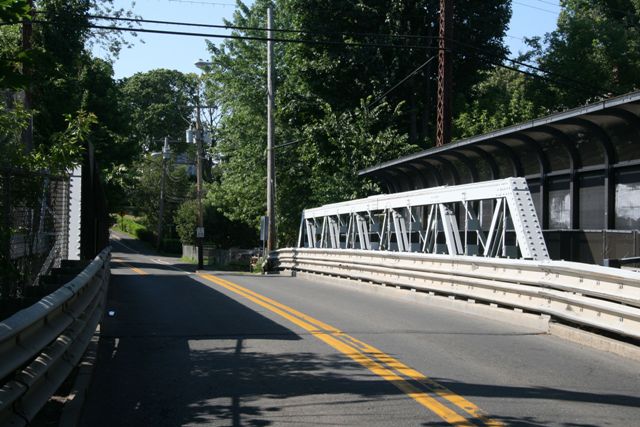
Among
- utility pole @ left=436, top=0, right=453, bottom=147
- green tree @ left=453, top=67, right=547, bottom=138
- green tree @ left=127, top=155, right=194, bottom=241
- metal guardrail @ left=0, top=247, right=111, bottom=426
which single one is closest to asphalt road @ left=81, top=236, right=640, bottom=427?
metal guardrail @ left=0, top=247, right=111, bottom=426

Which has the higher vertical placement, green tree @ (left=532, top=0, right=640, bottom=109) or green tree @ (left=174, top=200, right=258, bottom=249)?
green tree @ (left=532, top=0, right=640, bottom=109)

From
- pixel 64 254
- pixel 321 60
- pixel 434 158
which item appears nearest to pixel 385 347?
pixel 64 254

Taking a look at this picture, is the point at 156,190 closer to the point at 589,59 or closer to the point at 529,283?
the point at 589,59

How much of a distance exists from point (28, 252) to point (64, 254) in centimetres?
369

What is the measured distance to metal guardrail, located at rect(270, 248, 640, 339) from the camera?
843 centimetres

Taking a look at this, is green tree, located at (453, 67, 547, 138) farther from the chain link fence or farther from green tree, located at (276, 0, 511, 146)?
the chain link fence

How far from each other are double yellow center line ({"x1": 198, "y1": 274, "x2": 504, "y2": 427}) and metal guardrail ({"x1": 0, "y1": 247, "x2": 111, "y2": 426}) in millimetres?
2972

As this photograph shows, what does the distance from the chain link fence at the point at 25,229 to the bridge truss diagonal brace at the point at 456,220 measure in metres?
7.33

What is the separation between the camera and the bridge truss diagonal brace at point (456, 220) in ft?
40.1

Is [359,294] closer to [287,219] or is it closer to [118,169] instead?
[118,169]

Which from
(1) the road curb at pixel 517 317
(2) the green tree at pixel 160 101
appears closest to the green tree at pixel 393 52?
(1) the road curb at pixel 517 317

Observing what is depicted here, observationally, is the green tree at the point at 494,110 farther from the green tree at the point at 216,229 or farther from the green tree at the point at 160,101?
the green tree at the point at 160,101

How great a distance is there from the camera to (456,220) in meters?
17.0

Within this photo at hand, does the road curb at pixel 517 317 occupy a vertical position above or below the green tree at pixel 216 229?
below
